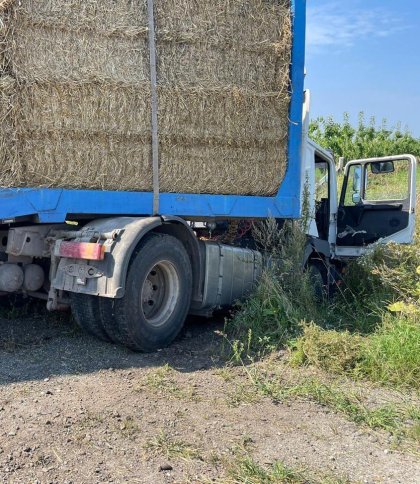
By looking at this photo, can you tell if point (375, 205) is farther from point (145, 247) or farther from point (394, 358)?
point (145, 247)

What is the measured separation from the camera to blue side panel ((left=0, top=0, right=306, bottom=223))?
192 inches

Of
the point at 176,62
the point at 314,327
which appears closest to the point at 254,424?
the point at 314,327

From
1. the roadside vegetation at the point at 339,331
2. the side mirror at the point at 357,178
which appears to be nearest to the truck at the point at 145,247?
the roadside vegetation at the point at 339,331

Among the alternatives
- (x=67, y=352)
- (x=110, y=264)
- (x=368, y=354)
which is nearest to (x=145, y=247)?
(x=110, y=264)

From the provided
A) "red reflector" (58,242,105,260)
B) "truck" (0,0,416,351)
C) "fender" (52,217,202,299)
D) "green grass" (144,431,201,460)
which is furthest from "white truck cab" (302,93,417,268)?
"green grass" (144,431,201,460)

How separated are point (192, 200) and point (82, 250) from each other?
4.79 feet

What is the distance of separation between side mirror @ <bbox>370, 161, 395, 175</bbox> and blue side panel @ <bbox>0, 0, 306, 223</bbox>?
6.13 feet

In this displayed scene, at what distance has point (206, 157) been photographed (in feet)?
19.9

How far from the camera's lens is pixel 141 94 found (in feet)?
18.2

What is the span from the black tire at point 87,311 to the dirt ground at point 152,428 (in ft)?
0.78

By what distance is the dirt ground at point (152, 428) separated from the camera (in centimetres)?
319

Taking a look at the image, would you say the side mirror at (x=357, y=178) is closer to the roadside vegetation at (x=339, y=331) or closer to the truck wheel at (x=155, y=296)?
the roadside vegetation at (x=339, y=331)

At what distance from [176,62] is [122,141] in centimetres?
99

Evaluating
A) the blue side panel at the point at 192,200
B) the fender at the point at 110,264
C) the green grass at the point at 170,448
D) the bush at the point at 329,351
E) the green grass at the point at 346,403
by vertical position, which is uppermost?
the blue side panel at the point at 192,200
